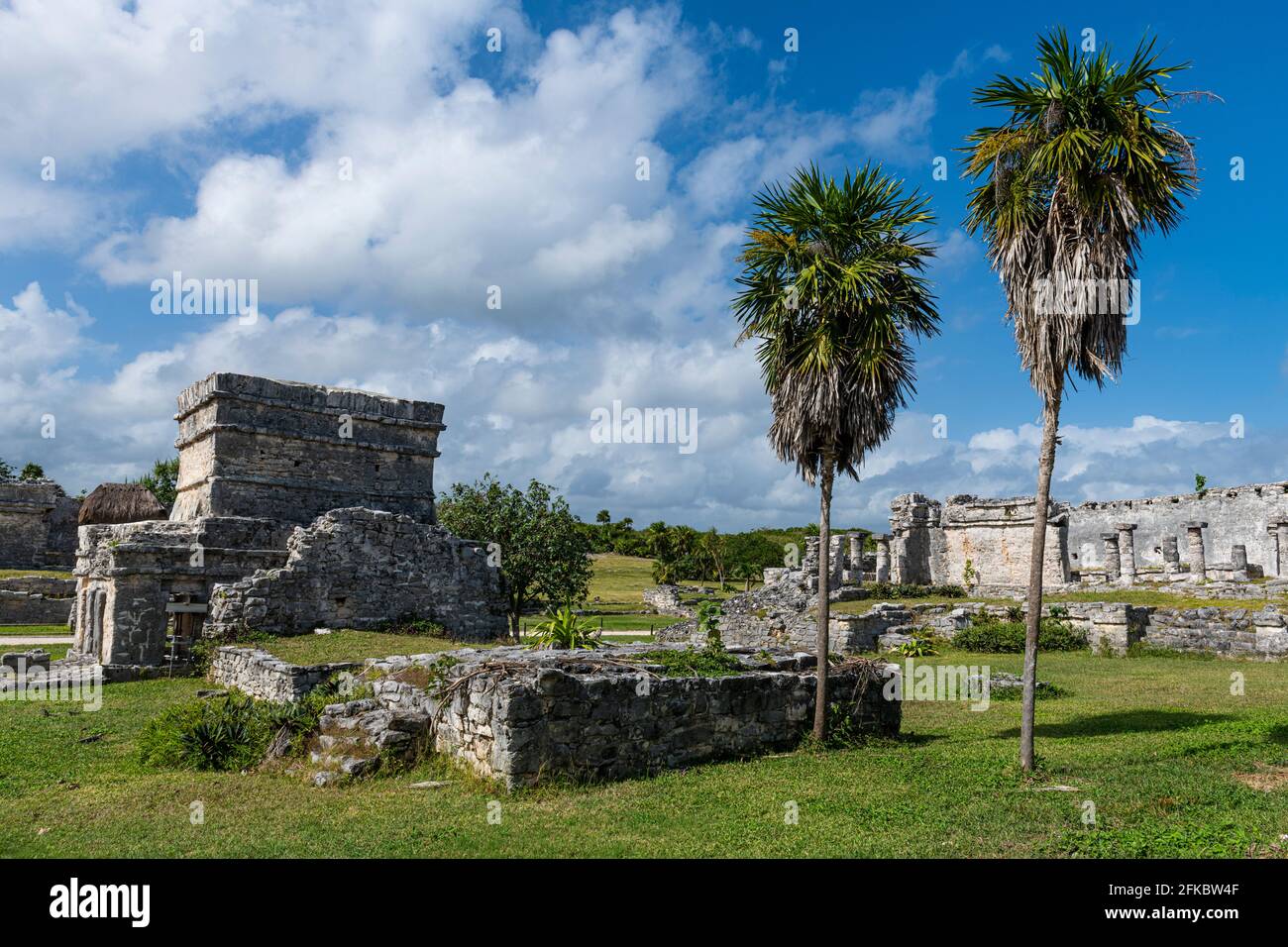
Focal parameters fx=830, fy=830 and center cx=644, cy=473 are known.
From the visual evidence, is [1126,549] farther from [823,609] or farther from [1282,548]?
[823,609]

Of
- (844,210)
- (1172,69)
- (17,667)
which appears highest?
(1172,69)

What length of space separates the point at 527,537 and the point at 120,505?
16027 millimetres

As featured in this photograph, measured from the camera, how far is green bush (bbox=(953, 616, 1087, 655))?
21.7 meters

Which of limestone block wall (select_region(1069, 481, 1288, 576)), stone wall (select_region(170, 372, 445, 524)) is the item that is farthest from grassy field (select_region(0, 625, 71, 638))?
limestone block wall (select_region(1069, 481, 1288, 576))

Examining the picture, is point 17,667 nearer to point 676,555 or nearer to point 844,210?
point 844,210

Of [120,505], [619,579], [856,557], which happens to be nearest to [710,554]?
[619,579]

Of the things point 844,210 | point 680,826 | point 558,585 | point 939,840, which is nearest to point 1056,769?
point 939,840

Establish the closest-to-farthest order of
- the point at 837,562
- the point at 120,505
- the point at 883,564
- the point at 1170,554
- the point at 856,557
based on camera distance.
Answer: the point at 120,505 → the point at 1170,554 → the point at 837,562 → the point at 883,564 → the point at 856,557

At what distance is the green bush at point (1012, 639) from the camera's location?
21719 millimetres

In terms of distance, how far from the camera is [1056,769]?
8.86 m

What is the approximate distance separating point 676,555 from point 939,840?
189ft

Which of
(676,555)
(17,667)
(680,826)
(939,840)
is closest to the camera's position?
(939,840)

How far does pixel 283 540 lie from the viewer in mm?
20906

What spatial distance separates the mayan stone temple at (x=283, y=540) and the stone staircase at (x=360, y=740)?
1000 cm
